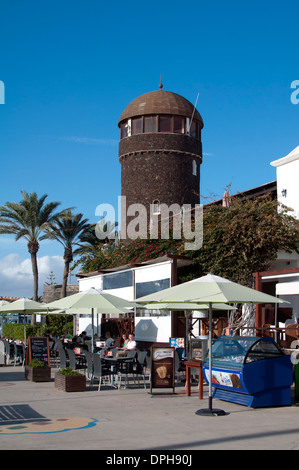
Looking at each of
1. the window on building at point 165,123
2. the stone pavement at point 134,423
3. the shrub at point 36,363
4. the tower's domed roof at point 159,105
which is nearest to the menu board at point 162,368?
the stone pavement at point 134,423

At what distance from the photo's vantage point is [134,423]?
29.5 feet

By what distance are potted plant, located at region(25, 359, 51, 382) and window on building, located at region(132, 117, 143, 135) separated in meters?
27.1

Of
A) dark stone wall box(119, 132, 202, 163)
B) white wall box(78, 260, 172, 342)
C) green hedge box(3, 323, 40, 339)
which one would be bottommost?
green hedge box(3, 323, 40, 339)

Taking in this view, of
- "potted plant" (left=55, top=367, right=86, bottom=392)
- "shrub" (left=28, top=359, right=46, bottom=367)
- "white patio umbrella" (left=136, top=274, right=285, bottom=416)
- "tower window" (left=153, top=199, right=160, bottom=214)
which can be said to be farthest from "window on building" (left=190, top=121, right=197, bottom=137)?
"white patio umbrella" (left=136, top=274, right=285, bottom=416)

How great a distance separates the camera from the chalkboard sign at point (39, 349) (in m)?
16.9

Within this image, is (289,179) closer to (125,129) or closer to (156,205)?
(156,205)

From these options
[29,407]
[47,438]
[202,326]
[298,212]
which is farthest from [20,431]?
[298,212]

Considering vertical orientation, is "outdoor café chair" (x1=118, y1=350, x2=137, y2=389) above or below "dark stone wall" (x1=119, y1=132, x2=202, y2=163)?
below

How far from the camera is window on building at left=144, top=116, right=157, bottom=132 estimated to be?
132 feet

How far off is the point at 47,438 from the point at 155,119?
113 ft

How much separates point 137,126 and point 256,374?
1275 inches

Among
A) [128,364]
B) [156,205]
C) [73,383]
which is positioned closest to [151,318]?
[128,364]

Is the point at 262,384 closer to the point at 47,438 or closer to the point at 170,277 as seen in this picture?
the point at 47,438

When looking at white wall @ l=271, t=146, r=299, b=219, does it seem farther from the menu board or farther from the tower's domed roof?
the tower's domed roof
